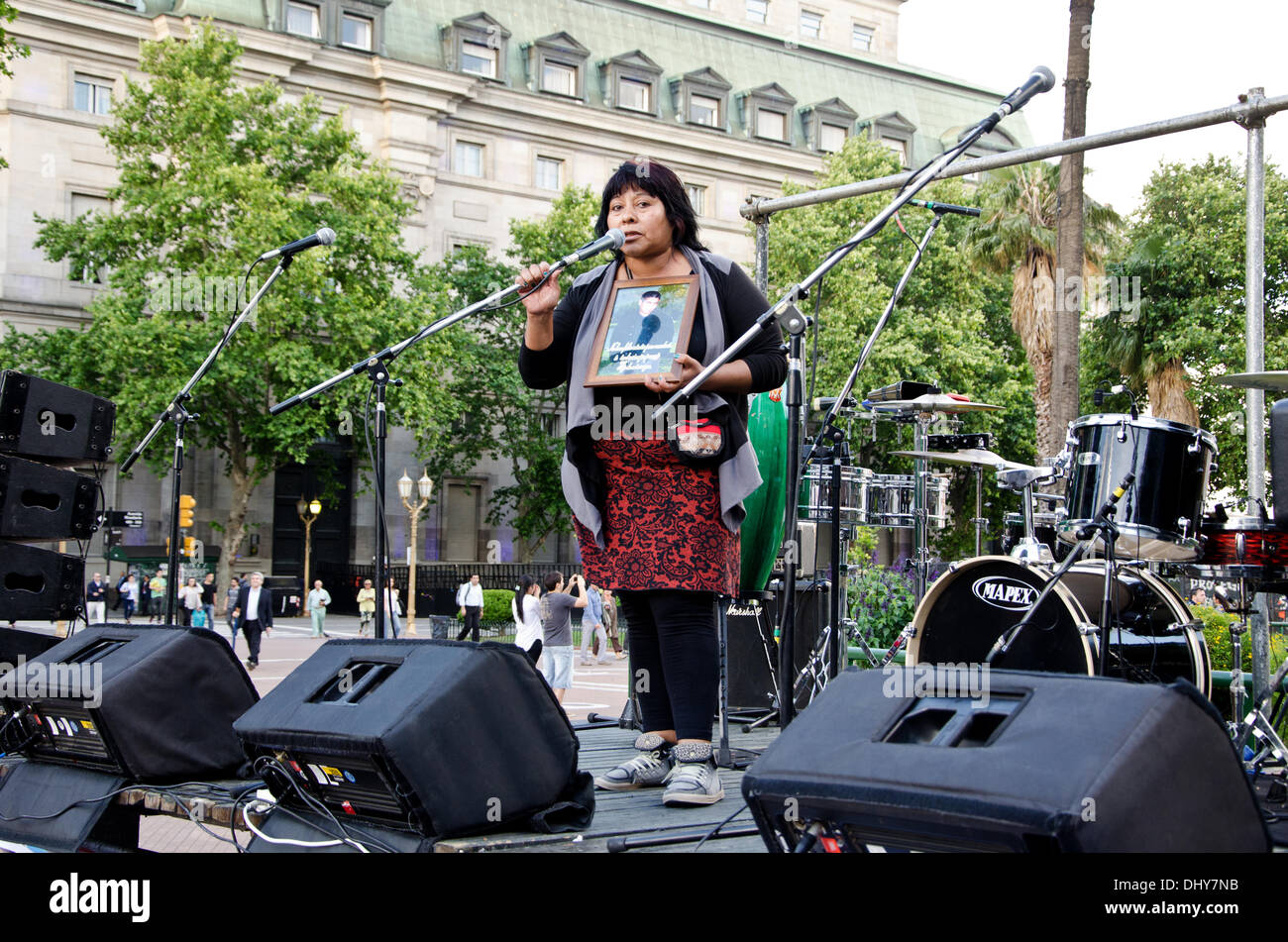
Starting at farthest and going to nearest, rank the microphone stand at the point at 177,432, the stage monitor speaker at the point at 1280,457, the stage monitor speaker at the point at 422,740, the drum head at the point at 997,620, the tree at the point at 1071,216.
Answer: the tree at the point at 1071,216, the microphone stand at the point at 177,432, the drum head at the point at 997,620, the stage monitor speaker at the point at 1280,457, the stage monitor speaker at the point at 422,740

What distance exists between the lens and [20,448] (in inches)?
267

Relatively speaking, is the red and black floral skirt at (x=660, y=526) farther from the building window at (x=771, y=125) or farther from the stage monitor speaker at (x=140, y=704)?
the building window at (x=771, y=125)

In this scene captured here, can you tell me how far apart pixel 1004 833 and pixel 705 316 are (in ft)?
8.28

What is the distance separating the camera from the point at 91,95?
34844 millimetres

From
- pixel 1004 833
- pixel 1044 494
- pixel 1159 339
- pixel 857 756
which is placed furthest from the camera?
pixel 1159 339

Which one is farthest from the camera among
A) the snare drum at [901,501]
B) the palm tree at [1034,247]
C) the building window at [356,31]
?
the building window at [356,31]

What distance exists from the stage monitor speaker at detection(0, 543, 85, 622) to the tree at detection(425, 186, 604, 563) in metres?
29.8

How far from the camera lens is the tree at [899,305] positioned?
108 feet

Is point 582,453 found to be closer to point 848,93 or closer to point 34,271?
point 34,271

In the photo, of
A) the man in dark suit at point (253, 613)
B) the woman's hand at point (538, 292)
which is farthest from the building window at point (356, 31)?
the woman's hand at point (538, 292)

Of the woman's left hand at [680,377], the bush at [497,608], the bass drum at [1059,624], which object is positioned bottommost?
the bush at [497,608]

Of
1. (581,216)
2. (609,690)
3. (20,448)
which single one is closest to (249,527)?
(581,216)

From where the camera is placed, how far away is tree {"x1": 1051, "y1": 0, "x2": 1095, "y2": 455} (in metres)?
14.4

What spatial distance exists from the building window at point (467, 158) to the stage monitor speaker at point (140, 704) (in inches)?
1478
